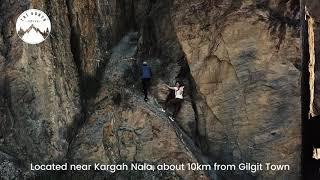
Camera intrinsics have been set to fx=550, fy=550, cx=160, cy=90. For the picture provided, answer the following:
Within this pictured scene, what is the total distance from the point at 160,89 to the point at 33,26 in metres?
5.42

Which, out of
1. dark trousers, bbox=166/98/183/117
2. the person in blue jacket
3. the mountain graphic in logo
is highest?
the mountain graphic in logo

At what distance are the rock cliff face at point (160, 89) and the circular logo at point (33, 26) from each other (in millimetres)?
219

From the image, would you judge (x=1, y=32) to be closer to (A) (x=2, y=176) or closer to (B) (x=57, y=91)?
(B) (x=57, y=91)

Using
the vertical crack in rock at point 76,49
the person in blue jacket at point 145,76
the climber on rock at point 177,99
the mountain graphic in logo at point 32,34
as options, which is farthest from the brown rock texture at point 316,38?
the mountain graphic in logo at point 32,34

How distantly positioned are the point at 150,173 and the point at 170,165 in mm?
784

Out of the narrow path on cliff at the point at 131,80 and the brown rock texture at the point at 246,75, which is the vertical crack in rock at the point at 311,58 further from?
the narrow path on cliff at the point at 131,80

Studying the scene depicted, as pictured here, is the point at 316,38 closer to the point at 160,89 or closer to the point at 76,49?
the point at 160,89

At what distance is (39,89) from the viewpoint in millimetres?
20656

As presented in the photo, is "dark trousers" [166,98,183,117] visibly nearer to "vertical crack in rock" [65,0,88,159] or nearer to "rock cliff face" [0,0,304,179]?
"rock cliff face" [0,0,304,179]

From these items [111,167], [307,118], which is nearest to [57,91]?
[111,167]

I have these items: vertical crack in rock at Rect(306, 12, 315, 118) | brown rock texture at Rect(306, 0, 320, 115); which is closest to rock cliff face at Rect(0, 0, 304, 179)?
vertical crack in rock at Rect(306, 12, 315, 118)

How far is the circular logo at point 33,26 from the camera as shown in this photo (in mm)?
20891

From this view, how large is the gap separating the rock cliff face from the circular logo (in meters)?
0.22

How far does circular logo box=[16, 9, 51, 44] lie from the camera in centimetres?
2089
